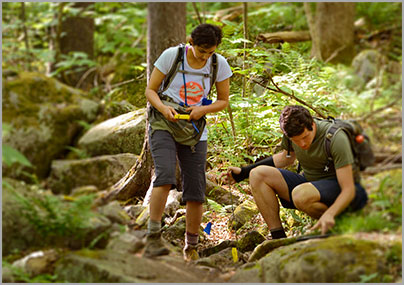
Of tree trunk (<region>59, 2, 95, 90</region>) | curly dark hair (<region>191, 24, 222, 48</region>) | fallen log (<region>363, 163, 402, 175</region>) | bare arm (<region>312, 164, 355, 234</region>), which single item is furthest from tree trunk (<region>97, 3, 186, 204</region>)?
tree trunk (<region>59, 2, 95, 90</region>)

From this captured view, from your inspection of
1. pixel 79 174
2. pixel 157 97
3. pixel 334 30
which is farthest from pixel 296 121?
pixel 334 30

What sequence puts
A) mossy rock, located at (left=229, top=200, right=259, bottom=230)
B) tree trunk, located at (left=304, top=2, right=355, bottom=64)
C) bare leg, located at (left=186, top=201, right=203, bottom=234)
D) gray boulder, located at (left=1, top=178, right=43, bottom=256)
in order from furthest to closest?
tree trunk, located at (left=304, top=2, right=355, bottom=64), mossy rock, located at (left=229, top=200, right=259, bottom=230), bare leg, located at (left=186, top=201, right=203, bottom=234), gray boulder, located at (left=1, top=178, right=43, bottom=256)

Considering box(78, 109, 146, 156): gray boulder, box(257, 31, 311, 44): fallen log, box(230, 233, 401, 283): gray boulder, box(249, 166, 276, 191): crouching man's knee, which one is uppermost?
box(257, 31, 311, 44): fallen log

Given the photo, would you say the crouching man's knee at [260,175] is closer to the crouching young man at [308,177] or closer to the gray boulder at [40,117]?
the crouching young man at [308,177]

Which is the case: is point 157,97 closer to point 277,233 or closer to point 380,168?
point 277,233

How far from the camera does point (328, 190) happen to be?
3887 mm

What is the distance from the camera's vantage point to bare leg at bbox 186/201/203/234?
423cm

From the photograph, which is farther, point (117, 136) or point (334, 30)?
point (334, 30)

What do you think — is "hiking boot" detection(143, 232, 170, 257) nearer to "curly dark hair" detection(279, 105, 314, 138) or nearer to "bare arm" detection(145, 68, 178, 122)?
"bare arm" detection(145, 68, 178, 122)

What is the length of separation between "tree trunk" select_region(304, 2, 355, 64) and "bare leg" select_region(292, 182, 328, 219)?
759 centimetres

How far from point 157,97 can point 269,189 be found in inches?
58.5

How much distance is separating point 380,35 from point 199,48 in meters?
8.85

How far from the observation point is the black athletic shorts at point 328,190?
3.61 meters

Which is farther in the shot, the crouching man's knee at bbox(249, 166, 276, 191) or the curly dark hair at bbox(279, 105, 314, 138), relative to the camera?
the crouching man's knee at bbox(249, 166, 276, 191)
